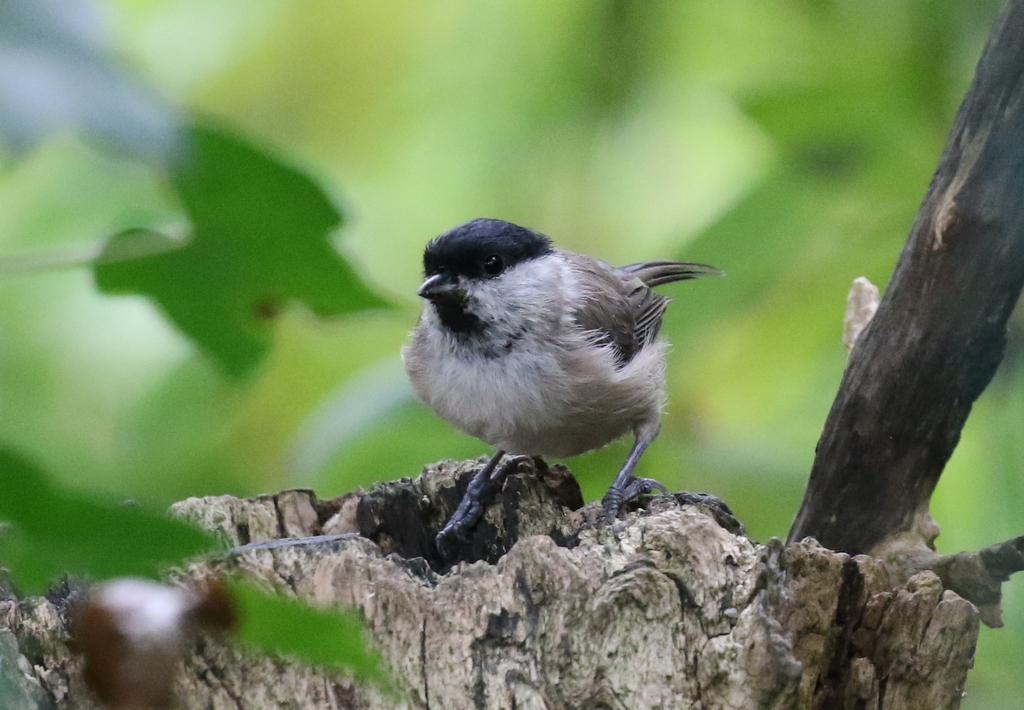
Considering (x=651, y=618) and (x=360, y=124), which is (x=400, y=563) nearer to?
(x=651, y=618)

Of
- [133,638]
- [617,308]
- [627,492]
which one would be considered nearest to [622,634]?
[133,638]

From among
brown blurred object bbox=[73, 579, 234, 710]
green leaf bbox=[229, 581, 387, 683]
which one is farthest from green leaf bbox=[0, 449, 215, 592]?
brown blurred object bbox=[73, 579, 234, 710]

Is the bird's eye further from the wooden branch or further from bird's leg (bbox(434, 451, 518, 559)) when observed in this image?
the wooden branch

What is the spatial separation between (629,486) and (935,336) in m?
0.95

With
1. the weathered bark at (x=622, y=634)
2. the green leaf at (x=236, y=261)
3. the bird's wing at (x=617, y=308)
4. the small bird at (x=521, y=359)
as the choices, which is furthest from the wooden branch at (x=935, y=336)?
the green leaf at (x=236, y=261)

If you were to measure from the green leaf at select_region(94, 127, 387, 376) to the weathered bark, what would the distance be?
1.91ft

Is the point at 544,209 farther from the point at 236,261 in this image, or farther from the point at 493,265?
the point at 236,261

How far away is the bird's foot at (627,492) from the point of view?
8.45 ft

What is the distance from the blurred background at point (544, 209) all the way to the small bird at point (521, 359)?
14 centimetres

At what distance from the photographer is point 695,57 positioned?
13.1 ft

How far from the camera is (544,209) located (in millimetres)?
4027

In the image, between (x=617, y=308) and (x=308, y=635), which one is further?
(x=617, y=308)

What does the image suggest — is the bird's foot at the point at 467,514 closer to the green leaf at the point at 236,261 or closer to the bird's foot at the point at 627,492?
the bird's foot at the point at 627,492

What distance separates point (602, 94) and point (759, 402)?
1.25 meters
